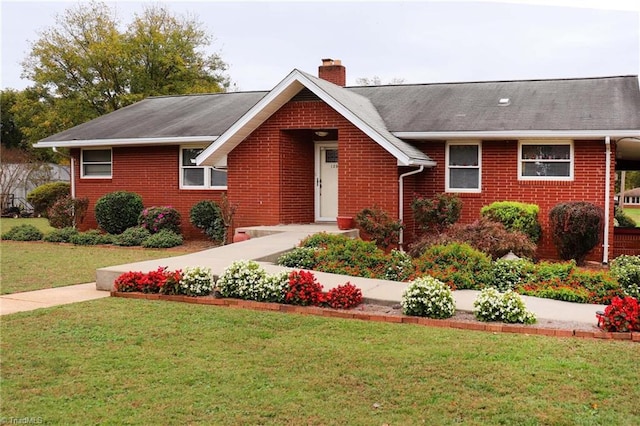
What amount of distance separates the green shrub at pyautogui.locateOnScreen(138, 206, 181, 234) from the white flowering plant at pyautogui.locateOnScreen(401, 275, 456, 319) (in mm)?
10880

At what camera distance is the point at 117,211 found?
18.1 metres

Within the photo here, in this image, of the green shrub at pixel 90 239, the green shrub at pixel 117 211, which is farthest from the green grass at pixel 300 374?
the green shrub at pixel 117 211

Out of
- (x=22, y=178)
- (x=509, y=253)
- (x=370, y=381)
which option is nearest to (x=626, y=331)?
(x=370, y=381)

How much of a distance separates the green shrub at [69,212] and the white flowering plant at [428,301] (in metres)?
13.6

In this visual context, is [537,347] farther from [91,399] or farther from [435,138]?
[435,138]

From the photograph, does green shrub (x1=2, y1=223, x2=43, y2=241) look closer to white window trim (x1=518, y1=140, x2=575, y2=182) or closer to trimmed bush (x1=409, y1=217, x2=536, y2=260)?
trimmed bush (x1=409, y1=217, x2=536, y2=260)

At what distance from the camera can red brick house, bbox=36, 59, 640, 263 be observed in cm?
1454

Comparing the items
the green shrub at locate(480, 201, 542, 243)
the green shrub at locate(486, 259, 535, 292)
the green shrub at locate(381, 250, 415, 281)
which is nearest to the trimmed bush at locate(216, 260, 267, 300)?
the green shrub at locate(381, 250, 415, 281)

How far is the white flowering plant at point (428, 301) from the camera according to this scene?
7.90 m

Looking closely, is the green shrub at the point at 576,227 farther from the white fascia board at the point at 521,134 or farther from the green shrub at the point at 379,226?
the green shrub at the point at 379,226

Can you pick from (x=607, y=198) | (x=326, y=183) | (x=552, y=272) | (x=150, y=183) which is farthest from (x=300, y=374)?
(x=150, y=183)

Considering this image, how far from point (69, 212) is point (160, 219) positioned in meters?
3.35

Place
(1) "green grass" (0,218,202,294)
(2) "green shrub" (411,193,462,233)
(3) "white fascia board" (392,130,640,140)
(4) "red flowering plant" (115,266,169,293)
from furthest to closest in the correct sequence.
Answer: (2) "green shrub" (411,193,462,233) → (3) "white fascia board" (392,130,640,140) → (1) "green grass" (0,218,202,294) → (4) "red flowering plant" (115,266,169,293)

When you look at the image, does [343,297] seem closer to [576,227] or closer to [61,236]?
[576,227]
